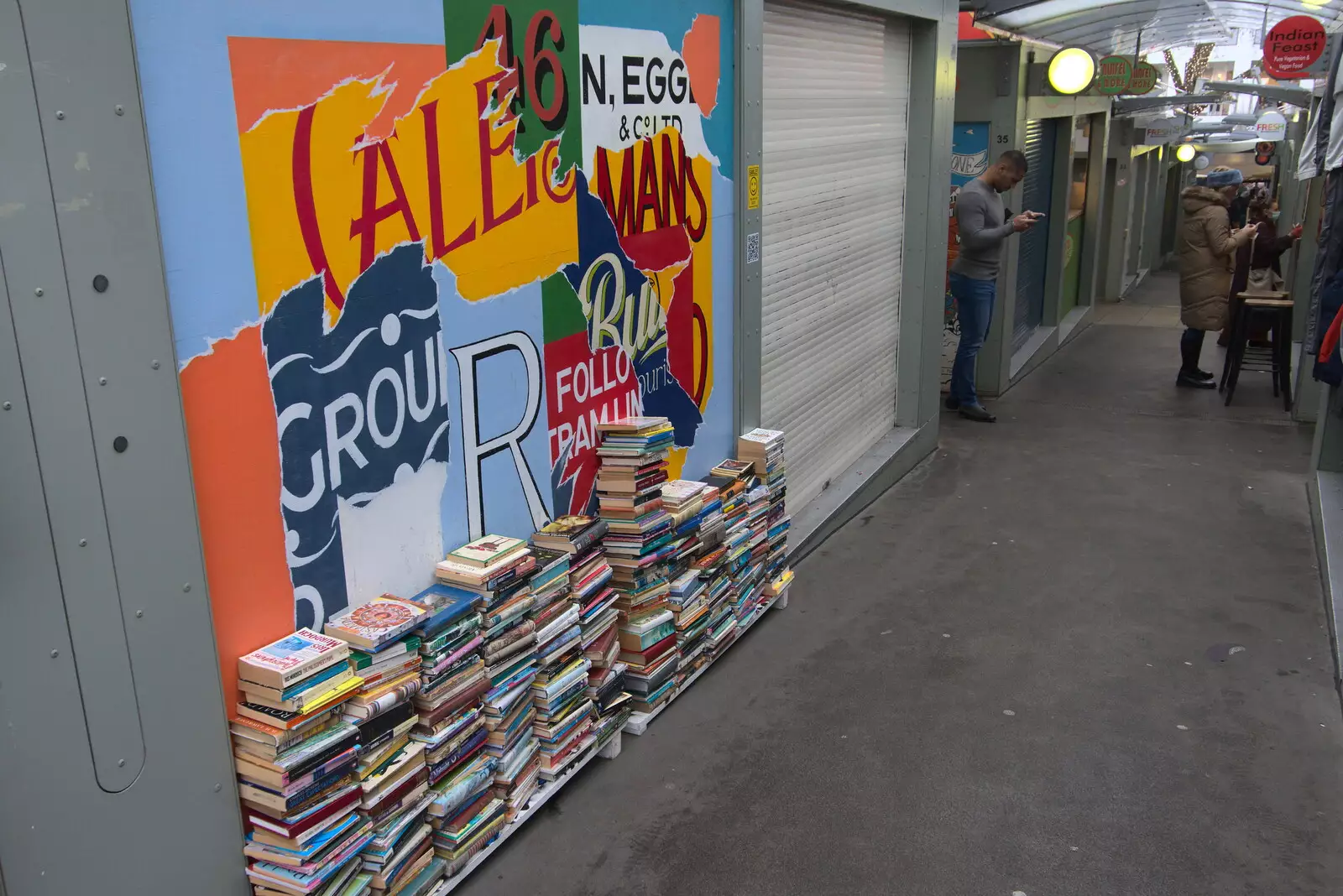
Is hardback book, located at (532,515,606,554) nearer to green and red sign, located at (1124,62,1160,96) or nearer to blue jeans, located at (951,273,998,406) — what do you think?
blue jeans, located at (951,273,998,406)

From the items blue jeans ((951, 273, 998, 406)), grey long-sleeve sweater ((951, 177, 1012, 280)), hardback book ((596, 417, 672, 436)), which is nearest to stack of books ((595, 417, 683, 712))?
hardback book ((596, 417, 672, 436))

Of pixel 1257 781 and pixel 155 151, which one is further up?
pixel 155 151

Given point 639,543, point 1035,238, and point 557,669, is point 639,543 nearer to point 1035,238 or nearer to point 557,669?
point 557,669

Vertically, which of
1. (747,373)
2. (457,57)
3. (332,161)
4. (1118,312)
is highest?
(457,57)

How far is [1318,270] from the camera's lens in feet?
23.9

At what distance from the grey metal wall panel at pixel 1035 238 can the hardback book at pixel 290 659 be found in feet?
29.4

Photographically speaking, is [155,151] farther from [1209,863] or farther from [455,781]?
[1209,863]

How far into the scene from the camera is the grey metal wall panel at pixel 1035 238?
427 inches

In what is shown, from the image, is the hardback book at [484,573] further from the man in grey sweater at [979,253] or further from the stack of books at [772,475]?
the man in grey sweater at [979,253]

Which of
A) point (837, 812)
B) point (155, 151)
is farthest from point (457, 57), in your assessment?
point (837, 812)

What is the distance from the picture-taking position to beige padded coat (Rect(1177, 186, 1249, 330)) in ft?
32.4

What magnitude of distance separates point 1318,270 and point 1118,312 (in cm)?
851

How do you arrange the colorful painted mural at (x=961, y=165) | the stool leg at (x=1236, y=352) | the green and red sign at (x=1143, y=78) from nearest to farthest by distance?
the colorful painted mural at (x=961, y=165) → the stool leg at (x=1236, y=352) → the green and red sign at (x=1143, y=78)

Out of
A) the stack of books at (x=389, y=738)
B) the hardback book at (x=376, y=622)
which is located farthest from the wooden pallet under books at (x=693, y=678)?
the hardback book at (x=376, y=622)
